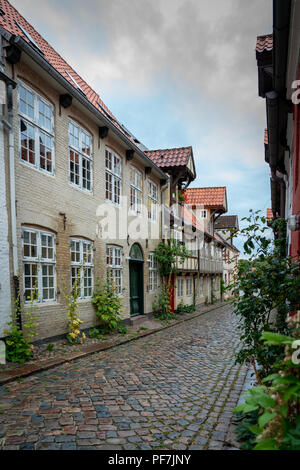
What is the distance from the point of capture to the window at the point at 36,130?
7500 mm

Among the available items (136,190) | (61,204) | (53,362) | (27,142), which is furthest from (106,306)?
(136,190)

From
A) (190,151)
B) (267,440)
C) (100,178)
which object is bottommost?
(267,440)

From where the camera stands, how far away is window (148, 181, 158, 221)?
48.9ft

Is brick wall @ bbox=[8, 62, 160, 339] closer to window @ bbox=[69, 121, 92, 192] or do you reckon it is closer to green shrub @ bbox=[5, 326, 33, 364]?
window @ bbox=[69, 121, 92, 192]

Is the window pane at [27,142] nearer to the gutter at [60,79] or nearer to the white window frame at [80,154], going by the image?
the gutter at [60,79]

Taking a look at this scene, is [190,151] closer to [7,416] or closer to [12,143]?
[12,143]

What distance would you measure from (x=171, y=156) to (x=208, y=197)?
10.6 meters

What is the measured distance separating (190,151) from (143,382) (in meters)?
13.5

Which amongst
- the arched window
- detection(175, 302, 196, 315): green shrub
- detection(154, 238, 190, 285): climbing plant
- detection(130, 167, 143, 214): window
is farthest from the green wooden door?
detection(175, 302, 196, 315): green shrub

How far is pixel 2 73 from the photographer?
6.52 metres

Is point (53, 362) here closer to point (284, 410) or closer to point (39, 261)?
point (39, 261)

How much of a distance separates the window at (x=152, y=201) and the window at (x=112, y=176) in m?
3.00

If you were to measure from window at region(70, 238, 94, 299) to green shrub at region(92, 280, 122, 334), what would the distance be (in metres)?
0.28

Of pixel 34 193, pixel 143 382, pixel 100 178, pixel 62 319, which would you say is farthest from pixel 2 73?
pixel 143 382
